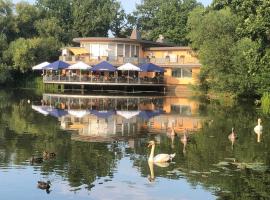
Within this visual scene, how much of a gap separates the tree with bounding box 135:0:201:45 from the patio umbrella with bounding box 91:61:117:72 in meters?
32.5

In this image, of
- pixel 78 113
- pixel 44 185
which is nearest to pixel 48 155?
pixel 44 185

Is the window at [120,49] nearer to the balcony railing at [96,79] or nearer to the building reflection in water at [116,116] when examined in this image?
the balcony railing at [96,79]

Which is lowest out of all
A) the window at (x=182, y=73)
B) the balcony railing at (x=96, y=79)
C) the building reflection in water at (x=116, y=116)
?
the building reflection in water at (x=116, y=116)

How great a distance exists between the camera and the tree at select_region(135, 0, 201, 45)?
8975 centimetres

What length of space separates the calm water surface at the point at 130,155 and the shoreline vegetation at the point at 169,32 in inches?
227

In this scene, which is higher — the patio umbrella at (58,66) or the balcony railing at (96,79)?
the patio umbrella at (58,66)

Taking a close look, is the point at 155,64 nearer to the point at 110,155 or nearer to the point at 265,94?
the point at 265,94

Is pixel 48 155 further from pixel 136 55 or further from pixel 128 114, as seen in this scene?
pixel 136 55

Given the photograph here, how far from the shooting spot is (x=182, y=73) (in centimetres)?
6562

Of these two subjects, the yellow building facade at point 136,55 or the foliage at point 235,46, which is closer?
the foliage at point 235,46

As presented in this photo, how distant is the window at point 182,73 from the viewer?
6538 centimetres

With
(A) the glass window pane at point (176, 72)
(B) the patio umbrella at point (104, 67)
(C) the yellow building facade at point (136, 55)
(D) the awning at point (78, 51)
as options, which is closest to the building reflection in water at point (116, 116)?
(B) the patio umbrella at point (104, 67)

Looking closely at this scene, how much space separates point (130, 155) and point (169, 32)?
7047cm

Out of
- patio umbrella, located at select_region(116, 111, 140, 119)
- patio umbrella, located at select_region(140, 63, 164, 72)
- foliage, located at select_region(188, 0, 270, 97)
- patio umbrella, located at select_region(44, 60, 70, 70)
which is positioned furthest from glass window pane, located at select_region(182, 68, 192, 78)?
patio umbrella, located at select_region(116, 111, 140, 119)
